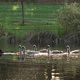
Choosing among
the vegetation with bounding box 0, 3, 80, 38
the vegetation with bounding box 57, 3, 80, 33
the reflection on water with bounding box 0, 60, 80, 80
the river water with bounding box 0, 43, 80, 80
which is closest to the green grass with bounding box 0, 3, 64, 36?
the vegetation with bounding box 0, 3, 80, 38

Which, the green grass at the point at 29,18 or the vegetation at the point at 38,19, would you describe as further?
the green grass at the point at 29,18

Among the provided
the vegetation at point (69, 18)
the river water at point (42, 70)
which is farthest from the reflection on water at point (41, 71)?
the vegetation at point (69, 18)

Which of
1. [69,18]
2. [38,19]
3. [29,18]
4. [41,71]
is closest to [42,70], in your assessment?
[41,71]

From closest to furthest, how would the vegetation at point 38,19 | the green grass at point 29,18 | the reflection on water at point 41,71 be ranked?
1. the reflection on water at point 41,71
2. the vegetation at point 38,19
3. the green grass at point 29,18

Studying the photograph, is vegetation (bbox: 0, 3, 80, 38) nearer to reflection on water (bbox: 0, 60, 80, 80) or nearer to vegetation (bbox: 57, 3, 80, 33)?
vegetation (bbox: 57, 3, 80, 33)

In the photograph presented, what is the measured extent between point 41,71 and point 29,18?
4533 centimetres

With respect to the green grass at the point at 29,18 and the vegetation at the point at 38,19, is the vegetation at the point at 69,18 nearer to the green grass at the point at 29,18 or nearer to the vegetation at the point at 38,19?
the vegetation at the point at 38,19

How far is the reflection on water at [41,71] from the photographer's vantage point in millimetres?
28234

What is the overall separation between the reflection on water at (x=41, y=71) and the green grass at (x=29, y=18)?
90.9 feet

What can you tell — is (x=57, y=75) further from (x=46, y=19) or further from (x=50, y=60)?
(x=46, y=19)

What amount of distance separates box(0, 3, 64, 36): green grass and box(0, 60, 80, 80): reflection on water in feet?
90.9

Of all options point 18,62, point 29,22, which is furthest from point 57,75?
point 29,22

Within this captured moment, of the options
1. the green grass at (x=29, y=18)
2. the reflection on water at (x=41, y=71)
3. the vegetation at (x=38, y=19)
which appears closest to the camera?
the reflection on water at (x=41, y=71)

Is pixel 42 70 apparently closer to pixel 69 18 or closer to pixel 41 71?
pixel 41 71
